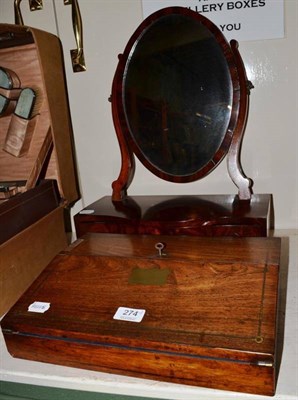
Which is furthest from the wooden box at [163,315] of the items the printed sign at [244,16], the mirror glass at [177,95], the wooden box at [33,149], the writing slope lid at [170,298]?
the printed sign at [244,16]

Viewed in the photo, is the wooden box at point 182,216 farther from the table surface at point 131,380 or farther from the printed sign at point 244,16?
the printed sign at point 244,16

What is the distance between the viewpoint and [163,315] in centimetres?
61

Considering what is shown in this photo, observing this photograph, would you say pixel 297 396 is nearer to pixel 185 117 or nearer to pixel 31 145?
pixel 185 117

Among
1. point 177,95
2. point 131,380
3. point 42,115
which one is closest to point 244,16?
point 177,95

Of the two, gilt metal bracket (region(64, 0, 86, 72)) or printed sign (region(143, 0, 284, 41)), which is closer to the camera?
printed sign (region(143, 0, 284, 41))

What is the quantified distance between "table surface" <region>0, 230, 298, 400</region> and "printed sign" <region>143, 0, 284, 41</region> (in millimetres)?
753

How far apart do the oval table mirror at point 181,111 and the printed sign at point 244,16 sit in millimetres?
96

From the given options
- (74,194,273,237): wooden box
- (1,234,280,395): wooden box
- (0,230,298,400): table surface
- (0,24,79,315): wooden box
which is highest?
(0,24,79,315): wooden box

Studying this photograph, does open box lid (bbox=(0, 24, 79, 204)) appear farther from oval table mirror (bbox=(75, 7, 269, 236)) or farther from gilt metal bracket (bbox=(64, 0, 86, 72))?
oval table mirror (bbox=(75, 7, 269, 236))

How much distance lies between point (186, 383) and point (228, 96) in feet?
2.37

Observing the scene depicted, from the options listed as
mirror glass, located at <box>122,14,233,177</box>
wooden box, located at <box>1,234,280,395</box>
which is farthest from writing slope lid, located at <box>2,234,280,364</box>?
mirror glass, located at <box>122,14,233,177</box>

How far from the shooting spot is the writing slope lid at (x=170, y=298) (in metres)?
0.56

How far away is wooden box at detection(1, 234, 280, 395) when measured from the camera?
21.4 inches

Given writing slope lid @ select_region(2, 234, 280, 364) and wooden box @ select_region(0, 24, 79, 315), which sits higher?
wooden box @ select_region(0, 24, 79, 315)
